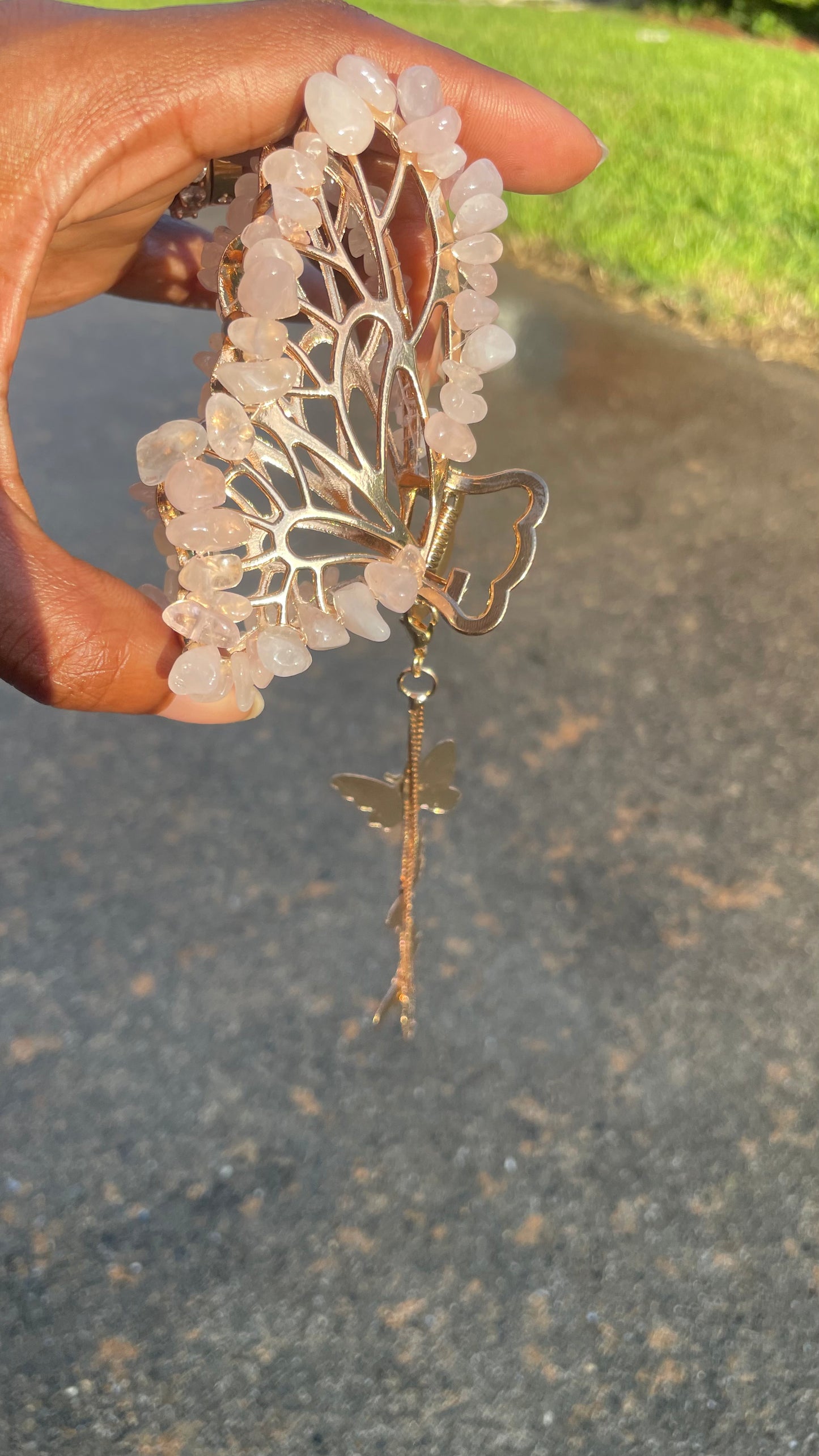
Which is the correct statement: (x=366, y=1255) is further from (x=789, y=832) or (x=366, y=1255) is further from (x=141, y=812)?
(x=789, y=832)

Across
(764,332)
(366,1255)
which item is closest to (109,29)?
(366,1255)

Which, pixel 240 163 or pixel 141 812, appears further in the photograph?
pixel 141 812

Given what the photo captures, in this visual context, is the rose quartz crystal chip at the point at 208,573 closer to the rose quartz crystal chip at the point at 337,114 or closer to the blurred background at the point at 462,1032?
the rose quartz crystal chip at the point at 337,114

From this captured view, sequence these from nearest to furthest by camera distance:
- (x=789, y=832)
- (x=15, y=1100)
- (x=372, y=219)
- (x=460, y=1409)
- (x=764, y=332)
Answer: (x=372, y=219)
(x=460, y=1409)
(x=15, y=1100)
(x=789, y=832)
(x=764, y=332)

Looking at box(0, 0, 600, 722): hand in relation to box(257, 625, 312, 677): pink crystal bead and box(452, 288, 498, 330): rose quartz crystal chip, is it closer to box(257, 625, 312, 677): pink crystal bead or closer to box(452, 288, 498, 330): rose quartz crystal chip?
box(257, 625, 312, 677): pink crystal bead

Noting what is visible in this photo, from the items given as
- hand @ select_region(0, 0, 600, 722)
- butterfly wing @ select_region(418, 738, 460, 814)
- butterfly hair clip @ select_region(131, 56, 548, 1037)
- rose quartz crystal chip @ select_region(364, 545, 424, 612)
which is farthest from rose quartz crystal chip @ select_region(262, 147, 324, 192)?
butterfly wing @ select_region(418, 738, 460, 814)

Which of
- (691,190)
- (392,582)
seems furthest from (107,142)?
(691,190)
